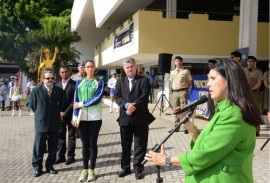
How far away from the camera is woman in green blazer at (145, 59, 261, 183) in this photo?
6.97ft

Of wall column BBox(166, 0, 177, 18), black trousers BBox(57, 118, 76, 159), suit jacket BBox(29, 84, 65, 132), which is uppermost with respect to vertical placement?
wall column BBox(166, 0, 177, 18)

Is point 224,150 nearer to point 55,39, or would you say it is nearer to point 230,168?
point 230,168

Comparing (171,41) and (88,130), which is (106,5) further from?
(88,130)

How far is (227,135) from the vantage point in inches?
82.8

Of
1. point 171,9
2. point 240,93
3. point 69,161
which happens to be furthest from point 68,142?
point 171,9

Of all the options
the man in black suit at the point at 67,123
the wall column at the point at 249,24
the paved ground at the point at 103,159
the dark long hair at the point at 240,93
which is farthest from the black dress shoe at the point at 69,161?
the wall column at the point at 249,24

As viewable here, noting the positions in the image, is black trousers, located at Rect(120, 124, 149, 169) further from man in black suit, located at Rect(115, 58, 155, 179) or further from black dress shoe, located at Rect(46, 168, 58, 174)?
black dress shoe, located at Rect(46, 168, 58, 174)

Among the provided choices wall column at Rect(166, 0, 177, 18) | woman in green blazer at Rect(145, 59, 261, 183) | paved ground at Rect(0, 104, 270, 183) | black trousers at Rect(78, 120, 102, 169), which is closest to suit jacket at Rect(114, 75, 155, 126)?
black trousers at Rect(78, 120, 102, 169)

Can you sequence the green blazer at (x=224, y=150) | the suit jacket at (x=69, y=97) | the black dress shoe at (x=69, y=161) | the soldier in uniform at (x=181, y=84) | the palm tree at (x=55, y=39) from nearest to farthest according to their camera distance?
the green blazer at (x=224, y=150)
the black dress shoe at (x=69, y=161)
the suit jacket at (x=69, y=97)
the soldier in uniform at (x=181, y=84)
the palm tree at (x=55, y=39)

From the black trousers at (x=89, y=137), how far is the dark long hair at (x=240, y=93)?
3.76 meters

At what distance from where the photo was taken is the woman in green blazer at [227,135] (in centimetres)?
212

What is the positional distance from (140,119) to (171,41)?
9.27m

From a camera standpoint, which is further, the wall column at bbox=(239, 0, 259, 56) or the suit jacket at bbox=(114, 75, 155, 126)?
the wall column at bbox=(239, 0, 259, 56)

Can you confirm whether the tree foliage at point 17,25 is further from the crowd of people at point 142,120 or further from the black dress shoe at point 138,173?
the black dress shoe at point 138,173
